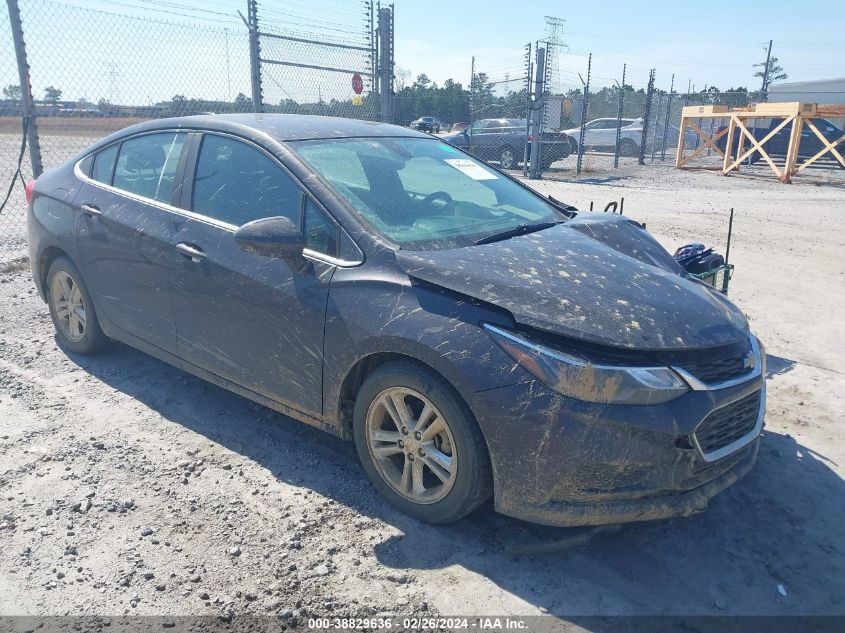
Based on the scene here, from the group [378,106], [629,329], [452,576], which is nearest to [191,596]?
[452,576]

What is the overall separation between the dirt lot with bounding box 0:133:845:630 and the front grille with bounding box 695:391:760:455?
503mm

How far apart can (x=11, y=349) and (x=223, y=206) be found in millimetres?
2532

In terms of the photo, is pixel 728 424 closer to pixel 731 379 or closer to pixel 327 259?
pixel 731 379

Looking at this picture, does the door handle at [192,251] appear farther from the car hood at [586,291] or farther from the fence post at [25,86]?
the fence post at [25,86]

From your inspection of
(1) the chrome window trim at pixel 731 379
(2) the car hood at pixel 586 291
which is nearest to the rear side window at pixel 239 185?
(2) the car hood at pixel 586 291

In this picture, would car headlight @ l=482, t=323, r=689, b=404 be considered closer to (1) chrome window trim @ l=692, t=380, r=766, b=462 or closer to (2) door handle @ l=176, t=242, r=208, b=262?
(1) chrome window trim @ l=692, t=380, r=766, b=462

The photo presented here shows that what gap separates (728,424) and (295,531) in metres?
1.91

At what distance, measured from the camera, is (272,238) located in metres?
3.16

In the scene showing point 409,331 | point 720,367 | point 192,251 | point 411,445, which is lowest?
point 411,445

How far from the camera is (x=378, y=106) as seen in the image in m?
10.4

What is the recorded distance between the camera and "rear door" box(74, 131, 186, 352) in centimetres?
394

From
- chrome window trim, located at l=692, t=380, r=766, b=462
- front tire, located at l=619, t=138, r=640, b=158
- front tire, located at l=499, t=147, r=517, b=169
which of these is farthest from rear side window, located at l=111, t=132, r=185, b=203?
front tire, located at l=619, t=138, r=640, b=158

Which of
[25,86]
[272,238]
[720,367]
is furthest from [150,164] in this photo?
[25,86]

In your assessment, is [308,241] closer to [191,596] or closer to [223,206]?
[223,206]
